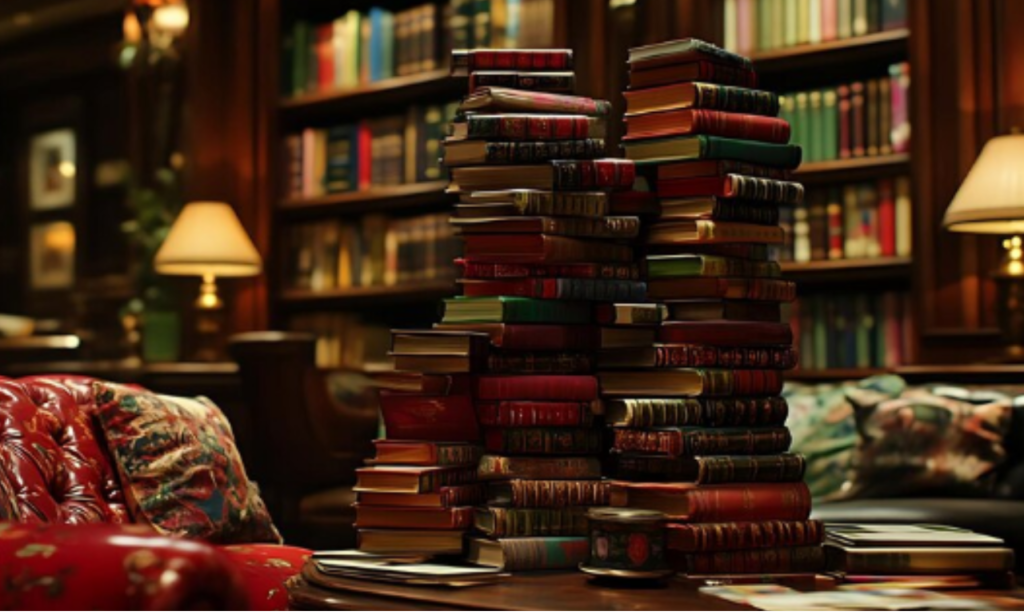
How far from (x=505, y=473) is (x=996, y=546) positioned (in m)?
0.61

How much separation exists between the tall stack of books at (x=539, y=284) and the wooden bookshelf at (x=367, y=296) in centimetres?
275

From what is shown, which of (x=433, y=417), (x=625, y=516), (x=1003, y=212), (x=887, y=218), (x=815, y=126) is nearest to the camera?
(x=625, y=516)

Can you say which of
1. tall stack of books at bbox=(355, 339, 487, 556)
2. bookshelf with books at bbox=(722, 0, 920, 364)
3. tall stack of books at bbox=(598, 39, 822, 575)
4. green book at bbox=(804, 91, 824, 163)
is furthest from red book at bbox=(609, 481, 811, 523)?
green book at bbox=(804, 91, 824, 163)

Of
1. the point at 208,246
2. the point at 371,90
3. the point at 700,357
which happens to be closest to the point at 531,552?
the point at 700,357

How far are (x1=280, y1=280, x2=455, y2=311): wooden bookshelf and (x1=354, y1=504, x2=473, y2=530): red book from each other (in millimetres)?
2895

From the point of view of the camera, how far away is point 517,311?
1705mm

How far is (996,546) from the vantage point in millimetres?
1580

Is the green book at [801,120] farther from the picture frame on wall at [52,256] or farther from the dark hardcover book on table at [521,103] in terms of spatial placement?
the picture frame on wall at [52,256]

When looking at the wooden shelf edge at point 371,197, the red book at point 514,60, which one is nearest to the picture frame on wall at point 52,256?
the wooden shelf edge at point 371,197

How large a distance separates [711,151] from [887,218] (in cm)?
248

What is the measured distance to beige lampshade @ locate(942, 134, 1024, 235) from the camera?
134 inches

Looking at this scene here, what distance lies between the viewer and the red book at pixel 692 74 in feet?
5.79

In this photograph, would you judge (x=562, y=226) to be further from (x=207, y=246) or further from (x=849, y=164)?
(x=207, y=246)

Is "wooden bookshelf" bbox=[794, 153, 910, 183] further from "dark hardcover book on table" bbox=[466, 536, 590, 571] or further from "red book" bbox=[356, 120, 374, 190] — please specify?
"dark hardcover book on table" bbox=[466, 536, 590, 571]
